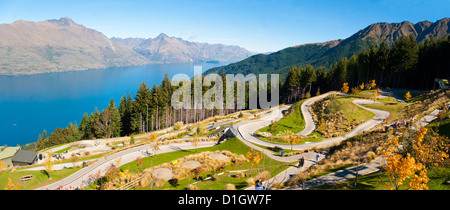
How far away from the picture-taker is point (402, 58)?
52781 mm

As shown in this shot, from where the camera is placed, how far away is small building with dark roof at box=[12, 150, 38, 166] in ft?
121

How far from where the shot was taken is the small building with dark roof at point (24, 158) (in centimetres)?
3691

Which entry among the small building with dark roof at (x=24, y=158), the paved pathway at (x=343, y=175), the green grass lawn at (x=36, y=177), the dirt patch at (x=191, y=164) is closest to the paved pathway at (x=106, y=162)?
the green grass lawn at (x=36, y=177)

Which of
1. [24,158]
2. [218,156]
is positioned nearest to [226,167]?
[218,156]

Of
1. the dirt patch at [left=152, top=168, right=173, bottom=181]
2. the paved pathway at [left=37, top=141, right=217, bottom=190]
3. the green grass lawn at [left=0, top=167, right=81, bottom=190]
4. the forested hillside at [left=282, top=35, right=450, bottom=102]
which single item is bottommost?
the green grass lawn at [left=0, top=167, right=81, bottom=190]

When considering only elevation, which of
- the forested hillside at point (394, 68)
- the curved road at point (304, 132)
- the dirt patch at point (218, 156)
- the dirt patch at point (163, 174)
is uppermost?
the forested hillside at point (394, 68)

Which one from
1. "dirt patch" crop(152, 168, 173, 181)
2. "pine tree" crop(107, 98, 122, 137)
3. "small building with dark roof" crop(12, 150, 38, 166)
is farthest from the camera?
"pine tree" crop(107, 98, 122, 137)

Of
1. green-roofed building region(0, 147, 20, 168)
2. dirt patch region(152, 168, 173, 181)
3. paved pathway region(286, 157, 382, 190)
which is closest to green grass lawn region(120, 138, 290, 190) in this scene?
dirt patch region(152, 168, 173, 181)

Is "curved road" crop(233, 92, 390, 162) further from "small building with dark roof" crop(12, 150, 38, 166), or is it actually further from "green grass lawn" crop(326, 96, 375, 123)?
"small building with dark roof" crop(12, 150, 38, 166)

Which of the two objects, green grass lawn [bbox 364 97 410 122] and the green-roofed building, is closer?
green grass lawn [bbox 364 97 410 122]

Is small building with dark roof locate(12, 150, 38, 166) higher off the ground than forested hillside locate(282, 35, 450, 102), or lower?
lower

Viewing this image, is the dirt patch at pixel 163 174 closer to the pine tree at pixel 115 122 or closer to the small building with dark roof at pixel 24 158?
the small building with dark roof at pixel 24 158

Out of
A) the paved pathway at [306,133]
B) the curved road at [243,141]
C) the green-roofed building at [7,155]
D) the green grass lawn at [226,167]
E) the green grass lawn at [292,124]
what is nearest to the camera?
the green grass lawn at [226,167]

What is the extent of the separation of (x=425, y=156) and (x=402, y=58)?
178ft
